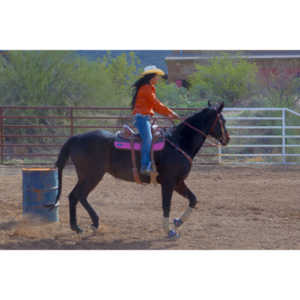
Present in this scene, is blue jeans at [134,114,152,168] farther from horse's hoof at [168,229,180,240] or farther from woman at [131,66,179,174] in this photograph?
horse's hoof at [168,229,180,240]

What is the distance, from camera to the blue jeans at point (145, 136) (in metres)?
5.70

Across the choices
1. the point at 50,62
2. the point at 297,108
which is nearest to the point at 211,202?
the point at 297,108

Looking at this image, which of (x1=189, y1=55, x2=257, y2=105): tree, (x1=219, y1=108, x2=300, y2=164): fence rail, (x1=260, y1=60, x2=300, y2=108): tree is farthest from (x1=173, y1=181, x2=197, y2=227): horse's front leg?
(x1=189, y1=55, x2=257, y2=105): tree

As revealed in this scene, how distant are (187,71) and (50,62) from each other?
10.4 meters

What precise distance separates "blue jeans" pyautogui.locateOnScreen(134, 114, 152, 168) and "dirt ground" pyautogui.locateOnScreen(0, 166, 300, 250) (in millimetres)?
1100

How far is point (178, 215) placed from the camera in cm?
706

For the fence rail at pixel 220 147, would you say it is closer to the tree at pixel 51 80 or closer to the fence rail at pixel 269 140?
the fence rail at pixel 269 140

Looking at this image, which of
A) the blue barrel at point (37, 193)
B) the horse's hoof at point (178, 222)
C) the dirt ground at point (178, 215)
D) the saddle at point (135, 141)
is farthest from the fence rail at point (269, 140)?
the blue barrel at point (37, 193)

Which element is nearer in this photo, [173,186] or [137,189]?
[173,186]

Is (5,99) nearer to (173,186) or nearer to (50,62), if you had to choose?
(50,62)

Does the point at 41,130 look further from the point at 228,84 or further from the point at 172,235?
the point at 172,235

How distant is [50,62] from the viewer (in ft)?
56.8

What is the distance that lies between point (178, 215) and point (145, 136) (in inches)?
77.1

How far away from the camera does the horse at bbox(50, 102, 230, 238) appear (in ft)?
19.1
